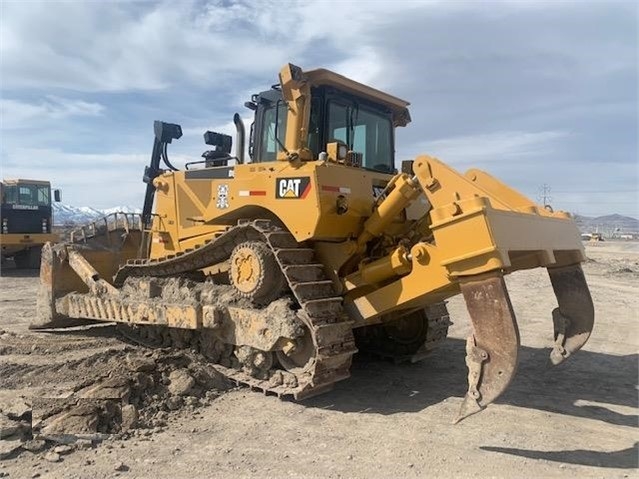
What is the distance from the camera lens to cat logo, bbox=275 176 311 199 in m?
5.49

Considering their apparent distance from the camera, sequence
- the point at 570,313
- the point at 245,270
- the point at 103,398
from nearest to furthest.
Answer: the point at 103,398 → the point at 570,313 → the point at 245,270

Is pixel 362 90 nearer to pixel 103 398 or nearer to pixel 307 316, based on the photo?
pixel 307 316

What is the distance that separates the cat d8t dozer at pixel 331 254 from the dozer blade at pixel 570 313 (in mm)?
13

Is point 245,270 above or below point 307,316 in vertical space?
above

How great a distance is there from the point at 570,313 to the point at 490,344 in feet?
5.35

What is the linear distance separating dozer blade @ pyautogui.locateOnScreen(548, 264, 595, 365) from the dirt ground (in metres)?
0.62

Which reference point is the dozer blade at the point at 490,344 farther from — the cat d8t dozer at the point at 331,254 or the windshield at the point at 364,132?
the windshield at the point at 364,132

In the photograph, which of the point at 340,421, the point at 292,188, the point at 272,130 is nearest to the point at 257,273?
the point at 292,188

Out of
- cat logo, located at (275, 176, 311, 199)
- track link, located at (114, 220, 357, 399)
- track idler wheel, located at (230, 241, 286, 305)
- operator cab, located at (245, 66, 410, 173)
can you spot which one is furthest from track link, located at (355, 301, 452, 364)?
cat logo, located at (275, 176, 311, 199)

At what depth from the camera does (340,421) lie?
504 cm

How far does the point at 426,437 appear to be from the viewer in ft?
15.2

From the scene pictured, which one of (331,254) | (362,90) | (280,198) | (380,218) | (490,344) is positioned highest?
(362,90)

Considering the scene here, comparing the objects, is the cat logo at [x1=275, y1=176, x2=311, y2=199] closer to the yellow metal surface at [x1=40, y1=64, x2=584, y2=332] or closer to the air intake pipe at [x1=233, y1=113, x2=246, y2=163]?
the yellow metal surface at [x1=40, y1=64, x2=584, y2=332]

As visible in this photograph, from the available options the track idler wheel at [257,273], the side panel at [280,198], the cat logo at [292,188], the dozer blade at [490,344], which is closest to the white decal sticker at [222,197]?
the side panel at [280,198]
